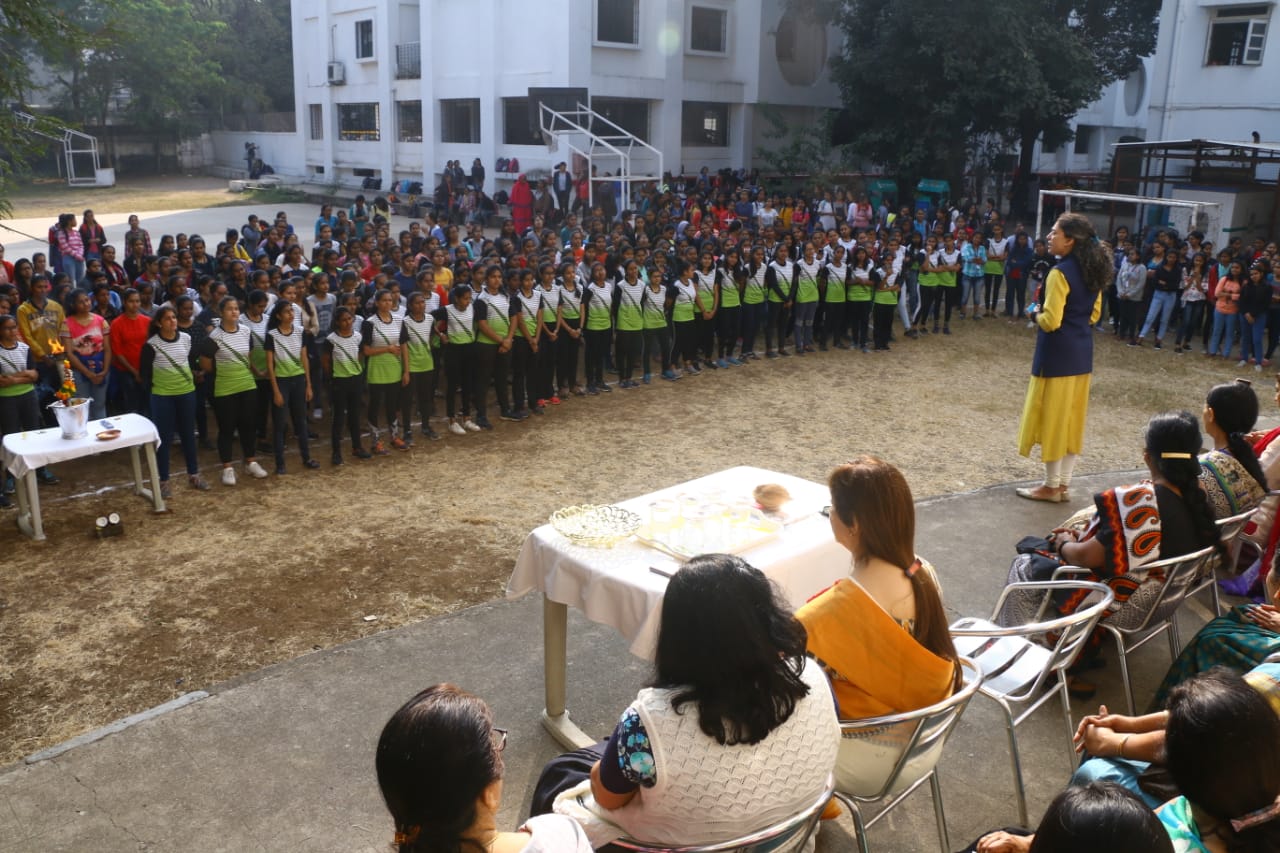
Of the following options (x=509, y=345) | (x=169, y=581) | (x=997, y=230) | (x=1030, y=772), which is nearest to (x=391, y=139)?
(x=997, y=230)

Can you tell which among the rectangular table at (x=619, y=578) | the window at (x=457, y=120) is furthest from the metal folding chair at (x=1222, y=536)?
the window at (x=457, y=120)

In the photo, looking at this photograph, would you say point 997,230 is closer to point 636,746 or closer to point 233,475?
point 233,475

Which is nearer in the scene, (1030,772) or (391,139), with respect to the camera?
(1030,772)

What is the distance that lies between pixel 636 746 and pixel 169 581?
4.69m

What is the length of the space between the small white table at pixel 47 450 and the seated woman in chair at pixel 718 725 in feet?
18.0

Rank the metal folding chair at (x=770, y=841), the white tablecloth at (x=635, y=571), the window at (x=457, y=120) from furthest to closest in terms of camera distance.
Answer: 1. the window at (x=457, y=120)
2. the white tablecloth at (x=635, y=571)
3. the metal folding chair at (x=770, y=841)

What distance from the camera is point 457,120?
2786cm

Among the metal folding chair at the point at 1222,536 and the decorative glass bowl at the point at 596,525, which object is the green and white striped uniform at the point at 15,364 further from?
the metal folding chair at the point at 1222,536

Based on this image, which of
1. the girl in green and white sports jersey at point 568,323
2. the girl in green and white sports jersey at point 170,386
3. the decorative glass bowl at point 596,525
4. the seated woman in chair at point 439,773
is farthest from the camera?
the girl in green and white sports jersey at point 568,323

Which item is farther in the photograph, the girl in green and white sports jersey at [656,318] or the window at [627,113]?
the window at [627,113]

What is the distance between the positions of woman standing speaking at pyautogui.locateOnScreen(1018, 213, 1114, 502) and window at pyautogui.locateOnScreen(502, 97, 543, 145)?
20.5m

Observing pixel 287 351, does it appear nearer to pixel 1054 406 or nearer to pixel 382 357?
pixel 382 357

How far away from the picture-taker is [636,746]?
2.51 meters

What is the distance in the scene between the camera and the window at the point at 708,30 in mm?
26141
